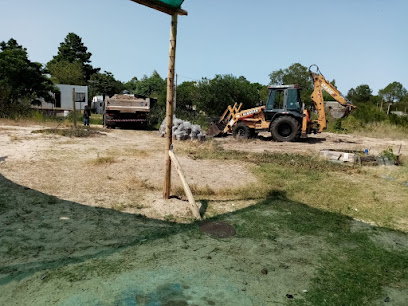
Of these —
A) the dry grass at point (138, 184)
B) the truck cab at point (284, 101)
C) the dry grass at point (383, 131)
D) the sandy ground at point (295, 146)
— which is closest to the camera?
the dry grass at point (138, 184)

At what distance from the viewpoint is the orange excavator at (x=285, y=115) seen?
45.5 feet

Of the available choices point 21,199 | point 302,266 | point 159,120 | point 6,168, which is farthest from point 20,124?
point 302,266

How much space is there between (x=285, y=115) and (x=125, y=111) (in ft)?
26.0

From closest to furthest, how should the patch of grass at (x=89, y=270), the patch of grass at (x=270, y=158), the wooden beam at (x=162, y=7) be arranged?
the patch of grass at (x=89, y=270)
the wooden beam at (x=162, y=7)
the patch of grass at (x=270, y=158)

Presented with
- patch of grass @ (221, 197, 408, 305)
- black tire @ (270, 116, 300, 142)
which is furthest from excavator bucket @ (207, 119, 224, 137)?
patch of grass @ (221, 197, 408, 305)

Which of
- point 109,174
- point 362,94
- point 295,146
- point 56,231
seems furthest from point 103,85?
point 56,231

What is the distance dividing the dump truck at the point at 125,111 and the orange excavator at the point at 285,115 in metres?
4.06

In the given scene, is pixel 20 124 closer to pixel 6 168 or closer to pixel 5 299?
pixel 6 168

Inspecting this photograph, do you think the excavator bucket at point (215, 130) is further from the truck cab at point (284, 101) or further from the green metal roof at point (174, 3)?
the green metal roof at point (174, 3)

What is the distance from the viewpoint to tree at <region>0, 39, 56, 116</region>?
19.3 m

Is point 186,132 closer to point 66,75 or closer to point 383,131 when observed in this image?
point 383,131

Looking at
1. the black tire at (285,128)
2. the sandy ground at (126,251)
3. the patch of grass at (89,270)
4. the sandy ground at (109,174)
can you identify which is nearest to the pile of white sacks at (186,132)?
the black tire at (285,128)

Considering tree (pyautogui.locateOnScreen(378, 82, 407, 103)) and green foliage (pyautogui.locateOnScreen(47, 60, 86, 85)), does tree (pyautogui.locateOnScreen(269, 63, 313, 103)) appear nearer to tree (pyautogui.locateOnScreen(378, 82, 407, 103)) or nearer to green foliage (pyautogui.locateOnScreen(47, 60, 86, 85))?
tree (pyautogui.locateOnScreen(378, 82, 407, 103))

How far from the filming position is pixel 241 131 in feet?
48.8
